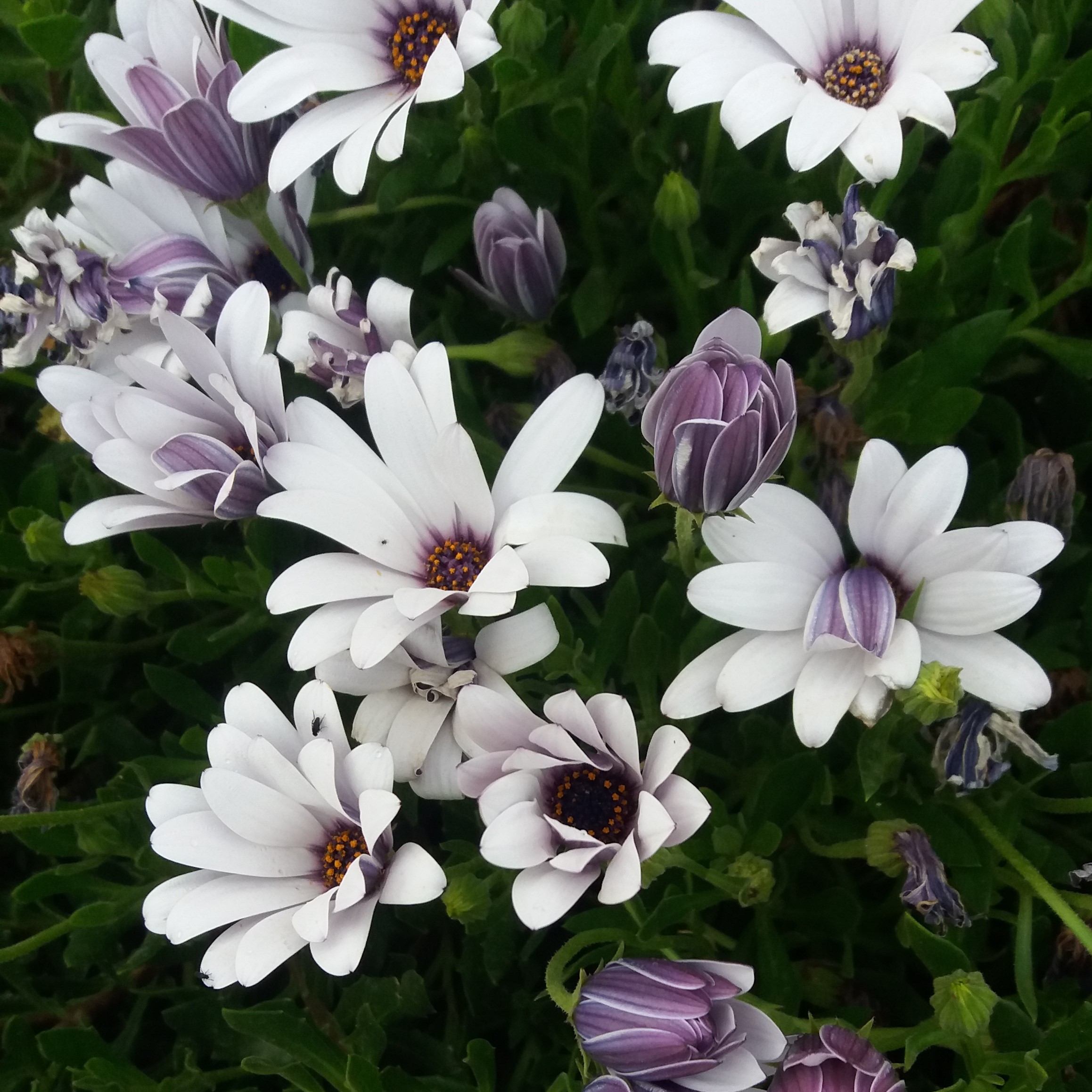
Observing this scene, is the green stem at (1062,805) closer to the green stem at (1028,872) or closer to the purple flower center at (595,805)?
the green stem at (1028,872)

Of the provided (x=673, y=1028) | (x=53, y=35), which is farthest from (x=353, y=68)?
(x=673, y=1028)

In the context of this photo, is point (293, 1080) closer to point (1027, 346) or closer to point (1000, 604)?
point (1000, 604)

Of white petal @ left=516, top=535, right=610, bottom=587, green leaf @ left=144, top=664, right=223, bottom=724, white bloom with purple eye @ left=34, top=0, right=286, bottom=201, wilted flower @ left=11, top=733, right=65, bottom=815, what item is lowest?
wilted flower @ left=11, top=733, right=65, bottom=815

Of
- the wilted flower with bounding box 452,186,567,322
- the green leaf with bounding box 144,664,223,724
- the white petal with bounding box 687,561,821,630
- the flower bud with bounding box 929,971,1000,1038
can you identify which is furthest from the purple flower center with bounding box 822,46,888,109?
the green leaf with bounding box 144,664,223,724

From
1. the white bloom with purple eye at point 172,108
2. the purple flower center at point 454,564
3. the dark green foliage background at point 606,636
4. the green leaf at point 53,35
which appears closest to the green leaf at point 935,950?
the dark green foliage background at point 606,636

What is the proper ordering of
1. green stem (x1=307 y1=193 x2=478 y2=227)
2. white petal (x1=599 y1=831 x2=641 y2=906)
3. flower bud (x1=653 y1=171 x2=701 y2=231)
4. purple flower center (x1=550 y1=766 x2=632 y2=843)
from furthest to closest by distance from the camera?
1. green stem (x1=307 y1=193 x2=478 y2=227)
2. flower bud (x1=653 y1=171 x2=701 y2=231)
3. purple flower center (x1=550 y1=766 x2=632 y2=843)
4. white petal (x1=599 y1=831 x2=641 y2=906)

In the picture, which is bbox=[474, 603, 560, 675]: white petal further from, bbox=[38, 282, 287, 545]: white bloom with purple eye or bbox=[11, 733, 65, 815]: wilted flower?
bbox=[11, 733, 65, 815]: wilted flower
